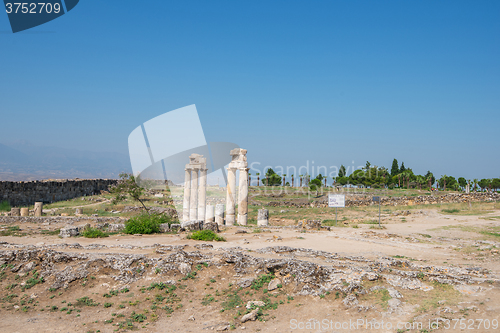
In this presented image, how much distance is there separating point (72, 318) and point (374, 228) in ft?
65.1

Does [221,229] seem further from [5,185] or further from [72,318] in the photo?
[5,185]

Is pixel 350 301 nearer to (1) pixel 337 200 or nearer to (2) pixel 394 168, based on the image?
(1) pixel 337 200

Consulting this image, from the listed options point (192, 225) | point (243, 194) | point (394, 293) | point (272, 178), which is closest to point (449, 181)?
point (272, 178)

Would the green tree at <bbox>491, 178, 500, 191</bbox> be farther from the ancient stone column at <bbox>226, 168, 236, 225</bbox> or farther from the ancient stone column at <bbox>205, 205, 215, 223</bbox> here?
the ancient stone column at <bbox>205, 205, 215, 223</bbox>

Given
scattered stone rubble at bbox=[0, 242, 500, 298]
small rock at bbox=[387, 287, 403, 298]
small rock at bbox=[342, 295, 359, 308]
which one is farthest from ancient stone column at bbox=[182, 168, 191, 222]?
small rock at bbox=[387, 287, 403, 298]

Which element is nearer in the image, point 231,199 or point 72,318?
point 72,318

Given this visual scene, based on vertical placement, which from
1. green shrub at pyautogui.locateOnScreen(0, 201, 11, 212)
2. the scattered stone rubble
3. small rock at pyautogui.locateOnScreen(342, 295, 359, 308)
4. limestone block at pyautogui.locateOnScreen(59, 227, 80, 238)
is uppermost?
green shrub at pyautogui.locateOnScreen(0, 201, 11, 212)

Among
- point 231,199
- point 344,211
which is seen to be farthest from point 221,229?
point 344,211

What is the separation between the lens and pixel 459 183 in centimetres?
8188

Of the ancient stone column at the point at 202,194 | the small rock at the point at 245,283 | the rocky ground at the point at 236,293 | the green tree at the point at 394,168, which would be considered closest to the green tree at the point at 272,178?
the green tree at the point at 394,168

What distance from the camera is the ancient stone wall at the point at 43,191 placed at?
35094mm

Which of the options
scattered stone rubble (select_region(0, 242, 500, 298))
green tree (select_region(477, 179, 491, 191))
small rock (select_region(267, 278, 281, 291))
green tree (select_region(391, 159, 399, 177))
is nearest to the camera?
scattered stone rubble (select_region(0, 242, 500, 298))

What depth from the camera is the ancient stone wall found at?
3509 cm

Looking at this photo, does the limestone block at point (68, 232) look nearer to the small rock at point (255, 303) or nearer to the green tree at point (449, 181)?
the small rock at point (255, 303)
